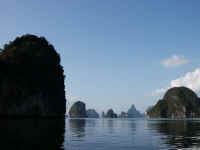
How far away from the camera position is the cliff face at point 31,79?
351 feet

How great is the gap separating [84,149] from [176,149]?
326 inches

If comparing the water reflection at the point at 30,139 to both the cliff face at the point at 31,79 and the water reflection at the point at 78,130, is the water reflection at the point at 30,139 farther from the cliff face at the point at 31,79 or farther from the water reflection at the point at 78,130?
the cliff face at the point at 31,79

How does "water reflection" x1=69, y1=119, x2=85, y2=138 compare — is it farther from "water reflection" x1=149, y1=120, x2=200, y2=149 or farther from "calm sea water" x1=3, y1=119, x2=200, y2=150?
"water reflection" x1=149, y1=120, x2=200, y2=149

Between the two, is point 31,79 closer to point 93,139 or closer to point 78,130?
point 78,130

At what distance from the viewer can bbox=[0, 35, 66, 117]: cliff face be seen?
106875 mm

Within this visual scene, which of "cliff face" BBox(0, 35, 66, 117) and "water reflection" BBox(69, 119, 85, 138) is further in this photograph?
"cliff face" BBox(0, 35, 66, 117)

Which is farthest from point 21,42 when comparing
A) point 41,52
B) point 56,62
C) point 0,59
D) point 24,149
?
point 24,149

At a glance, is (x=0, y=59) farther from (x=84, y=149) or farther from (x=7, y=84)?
(x=84, y=149)

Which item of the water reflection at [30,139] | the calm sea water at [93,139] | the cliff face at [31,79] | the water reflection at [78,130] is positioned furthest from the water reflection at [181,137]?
the cliff face at [31,79]

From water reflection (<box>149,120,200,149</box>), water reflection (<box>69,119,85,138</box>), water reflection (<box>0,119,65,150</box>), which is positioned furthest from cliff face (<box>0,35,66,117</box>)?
water reflection (<box>149,120,200,149</box>)

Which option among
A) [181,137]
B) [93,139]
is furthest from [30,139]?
[181,137]

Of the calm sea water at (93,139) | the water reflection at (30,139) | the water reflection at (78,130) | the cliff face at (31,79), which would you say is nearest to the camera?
the water reflection at (30,139)

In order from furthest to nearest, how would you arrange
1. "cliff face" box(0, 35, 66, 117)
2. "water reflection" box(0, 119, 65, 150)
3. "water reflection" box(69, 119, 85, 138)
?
1. "cliff face" box(0, 35, 66, 117)
2. "water reflection" box(69, 119, 85, 138)
3. "water reflection" box(0, 119, 65, 150)

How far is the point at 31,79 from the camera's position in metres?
121
